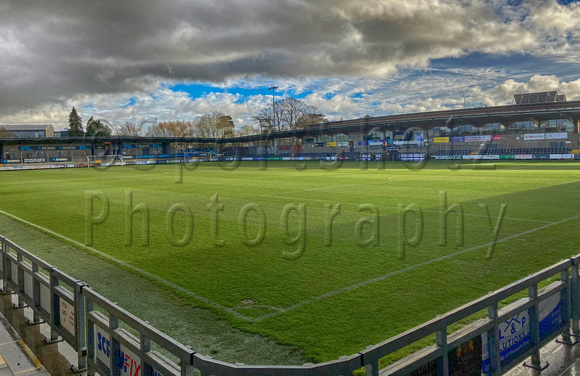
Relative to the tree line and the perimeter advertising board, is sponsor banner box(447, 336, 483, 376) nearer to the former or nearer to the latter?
the perimeter advertising board

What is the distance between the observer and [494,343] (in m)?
4.37

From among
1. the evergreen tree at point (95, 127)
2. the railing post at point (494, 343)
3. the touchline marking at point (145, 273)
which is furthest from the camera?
the evergreen tree at point (95, 127)

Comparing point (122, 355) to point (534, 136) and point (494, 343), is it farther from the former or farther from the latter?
point (534, 136)

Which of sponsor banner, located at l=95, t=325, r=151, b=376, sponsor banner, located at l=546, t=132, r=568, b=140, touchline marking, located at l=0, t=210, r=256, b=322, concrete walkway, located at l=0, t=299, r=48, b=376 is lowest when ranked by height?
concrete walkway, located at l=0, t=299, r=48, b=376

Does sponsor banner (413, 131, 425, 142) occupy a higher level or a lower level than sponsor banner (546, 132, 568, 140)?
higher

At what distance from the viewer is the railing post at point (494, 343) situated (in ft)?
14.2

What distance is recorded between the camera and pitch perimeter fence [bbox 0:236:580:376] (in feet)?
10.7

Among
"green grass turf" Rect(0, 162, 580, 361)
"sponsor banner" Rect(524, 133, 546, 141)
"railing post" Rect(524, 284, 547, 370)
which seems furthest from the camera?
"sponsor banner" Rect(524, 133, 546, 141)

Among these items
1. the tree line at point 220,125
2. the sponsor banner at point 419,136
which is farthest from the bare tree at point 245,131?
the sponsor banner at point 419,136

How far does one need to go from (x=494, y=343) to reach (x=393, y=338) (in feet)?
5.12

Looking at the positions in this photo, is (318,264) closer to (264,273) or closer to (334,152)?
(264,273)

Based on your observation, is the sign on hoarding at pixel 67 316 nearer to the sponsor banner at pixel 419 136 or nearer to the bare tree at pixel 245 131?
the sponsor banner at pixel 419 136

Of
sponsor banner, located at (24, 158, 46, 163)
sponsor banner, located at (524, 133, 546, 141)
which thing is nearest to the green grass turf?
sponsor banner, located at (524, 133, 546, 141)

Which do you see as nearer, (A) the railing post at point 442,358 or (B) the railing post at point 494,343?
Result: (A) the railing post at point 442,358
